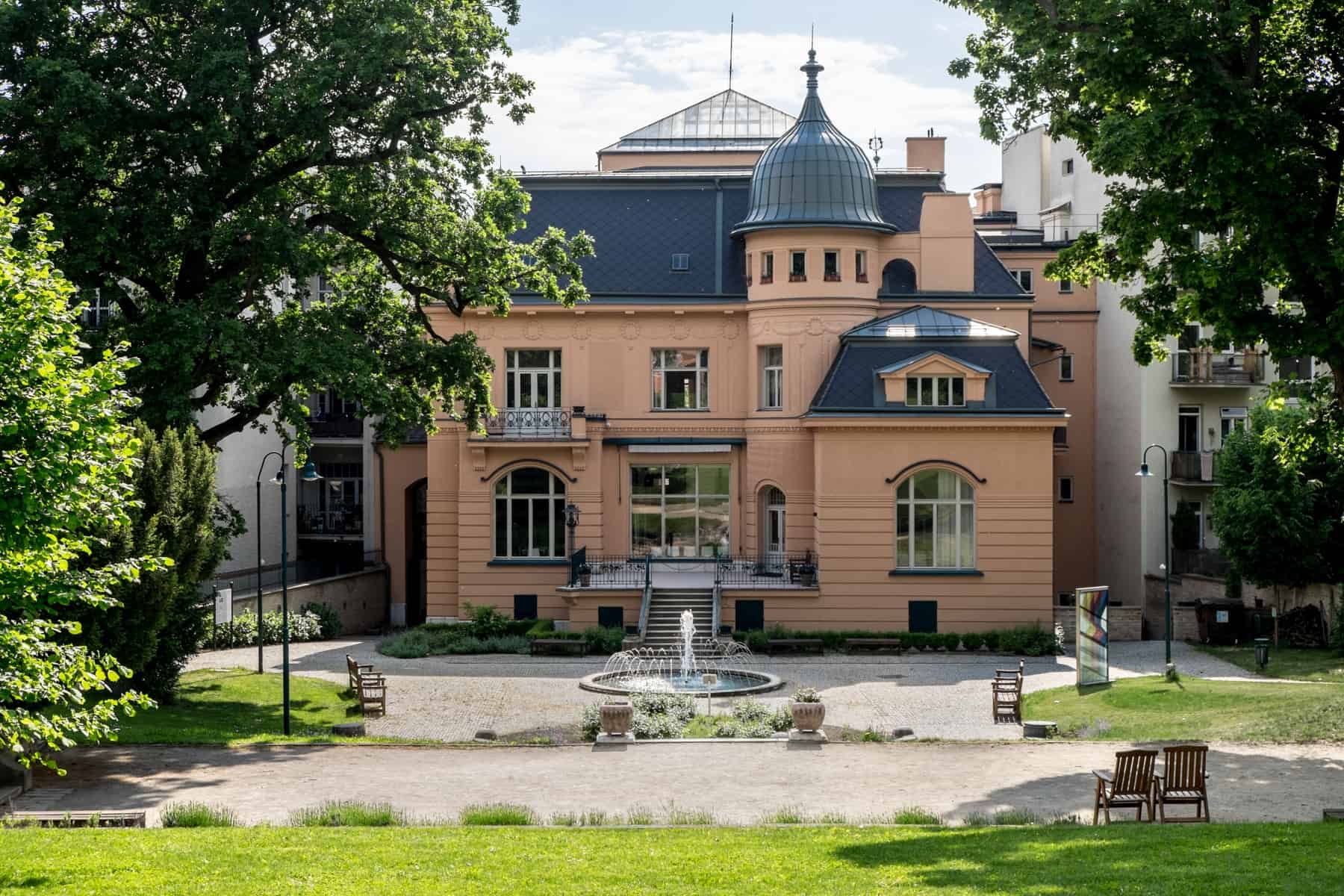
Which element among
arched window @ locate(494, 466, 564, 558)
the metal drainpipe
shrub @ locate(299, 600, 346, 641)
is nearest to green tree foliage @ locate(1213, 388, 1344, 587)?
arched window @ locate(494, 466, 564, 558)

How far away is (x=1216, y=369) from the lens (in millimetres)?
43875

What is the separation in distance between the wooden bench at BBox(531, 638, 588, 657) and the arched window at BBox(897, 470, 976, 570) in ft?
28.6

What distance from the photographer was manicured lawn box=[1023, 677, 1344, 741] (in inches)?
923

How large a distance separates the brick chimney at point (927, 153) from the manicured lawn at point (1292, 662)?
1762 centimetres

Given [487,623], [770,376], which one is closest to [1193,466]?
[770,376]

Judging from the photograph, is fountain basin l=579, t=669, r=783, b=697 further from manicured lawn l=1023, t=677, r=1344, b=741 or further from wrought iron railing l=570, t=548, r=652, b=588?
wrought iron railing l=570, t=548, r=652, b=588

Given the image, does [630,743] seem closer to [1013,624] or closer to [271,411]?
[271,411]

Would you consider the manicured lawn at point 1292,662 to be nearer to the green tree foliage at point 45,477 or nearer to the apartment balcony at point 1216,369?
the apartment balcony at point 1216,369

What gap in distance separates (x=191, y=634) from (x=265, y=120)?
9.31m

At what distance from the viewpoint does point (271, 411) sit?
29.3 m

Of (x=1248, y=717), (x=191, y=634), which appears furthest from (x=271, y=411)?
(x=1248, y=717)

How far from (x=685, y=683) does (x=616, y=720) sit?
24.9ft

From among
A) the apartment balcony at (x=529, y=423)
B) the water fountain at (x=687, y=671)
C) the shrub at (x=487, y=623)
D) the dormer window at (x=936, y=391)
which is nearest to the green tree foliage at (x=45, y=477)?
the water fountain at (x=687, y=671)

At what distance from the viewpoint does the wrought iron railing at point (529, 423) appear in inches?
1614
